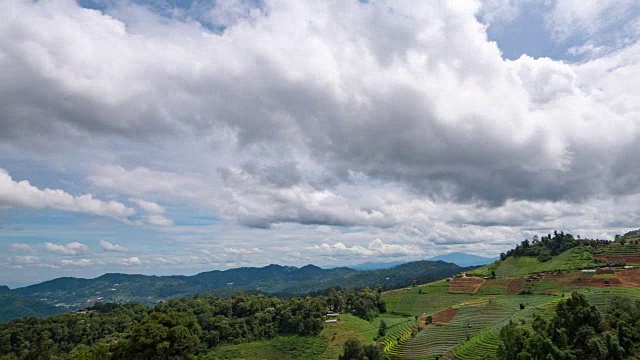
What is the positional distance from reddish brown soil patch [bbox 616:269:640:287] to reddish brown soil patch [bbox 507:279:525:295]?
82.5ft

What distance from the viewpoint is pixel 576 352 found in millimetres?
55812

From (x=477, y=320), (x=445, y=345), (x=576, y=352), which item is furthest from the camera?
(x=477, y=320)

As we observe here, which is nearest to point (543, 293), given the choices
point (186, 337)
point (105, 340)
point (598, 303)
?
point (598, 303)

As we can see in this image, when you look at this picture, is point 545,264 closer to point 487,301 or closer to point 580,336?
point 487,301

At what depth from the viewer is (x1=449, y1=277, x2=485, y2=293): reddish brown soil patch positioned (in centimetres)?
14110

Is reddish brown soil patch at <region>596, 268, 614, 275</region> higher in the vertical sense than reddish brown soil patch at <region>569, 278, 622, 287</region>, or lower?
higher

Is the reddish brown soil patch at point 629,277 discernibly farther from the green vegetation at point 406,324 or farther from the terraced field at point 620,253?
the terraced field at point 620,253

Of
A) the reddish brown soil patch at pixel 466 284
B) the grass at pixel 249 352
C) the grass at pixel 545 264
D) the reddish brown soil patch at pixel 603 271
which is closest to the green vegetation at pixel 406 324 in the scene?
the grass at pixel 249 352

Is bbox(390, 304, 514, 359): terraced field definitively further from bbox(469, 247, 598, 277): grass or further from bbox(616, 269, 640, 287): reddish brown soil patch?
bbox(469, 247, 598, 277): grass

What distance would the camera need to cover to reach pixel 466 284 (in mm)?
148625

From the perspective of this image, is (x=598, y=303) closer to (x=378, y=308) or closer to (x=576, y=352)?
(x=576, y=352)

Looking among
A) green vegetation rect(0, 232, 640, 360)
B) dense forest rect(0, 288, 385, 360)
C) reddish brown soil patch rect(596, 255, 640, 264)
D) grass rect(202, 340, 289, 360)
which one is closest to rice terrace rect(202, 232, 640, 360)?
reddish brown soil patch rect(596, 255, 640, 264)

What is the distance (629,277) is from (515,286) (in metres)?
29.2

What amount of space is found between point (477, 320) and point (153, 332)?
71597mm
